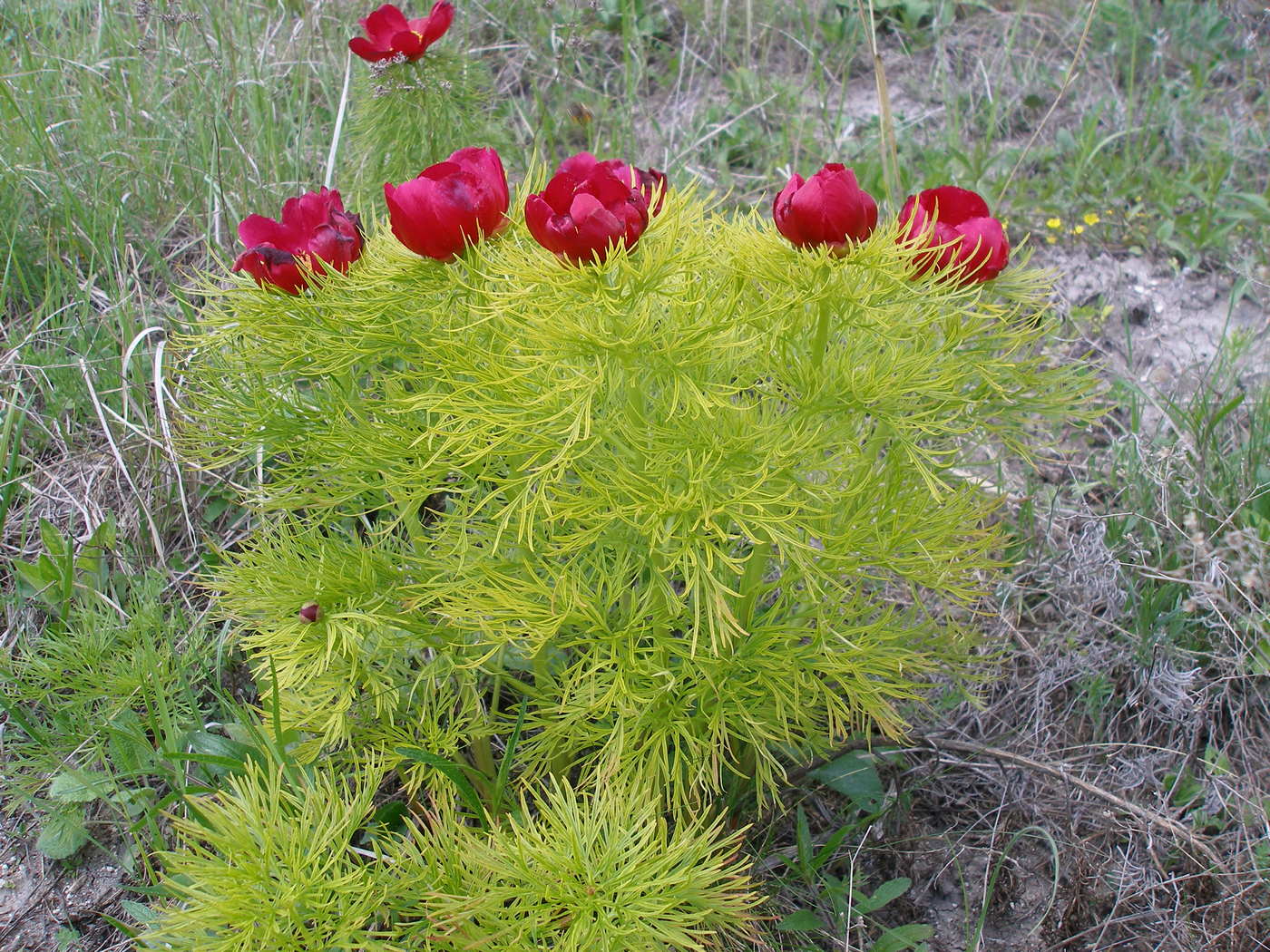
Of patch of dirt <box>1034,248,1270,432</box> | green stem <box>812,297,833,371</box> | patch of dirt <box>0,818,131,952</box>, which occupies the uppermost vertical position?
green stem <box>812,297,833,371</box>

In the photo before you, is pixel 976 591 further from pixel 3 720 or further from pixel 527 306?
pixel 3 720

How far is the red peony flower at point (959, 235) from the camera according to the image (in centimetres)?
132

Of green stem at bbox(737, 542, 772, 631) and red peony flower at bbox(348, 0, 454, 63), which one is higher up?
red peony flower at bbox(348, 0, 454, 63)

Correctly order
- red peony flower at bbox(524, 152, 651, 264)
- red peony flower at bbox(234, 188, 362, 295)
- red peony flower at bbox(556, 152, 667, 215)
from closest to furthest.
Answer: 1. red peony flower at bbox(524, 152, 651, 264)
2. red peony flower at bbox(556, 152, 667, 215)
3. red peony flower at bbox(234, 188, 362, 295)

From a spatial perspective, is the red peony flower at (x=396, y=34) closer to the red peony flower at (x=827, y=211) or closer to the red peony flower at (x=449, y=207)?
the red peony flower at (x=449, y=207)

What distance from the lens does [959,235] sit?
1.32 meters

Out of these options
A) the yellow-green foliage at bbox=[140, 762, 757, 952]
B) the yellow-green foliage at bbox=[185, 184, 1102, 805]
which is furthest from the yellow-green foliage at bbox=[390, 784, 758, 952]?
the yellow-green foliage at bbox=[185, 184, 1102, 805]


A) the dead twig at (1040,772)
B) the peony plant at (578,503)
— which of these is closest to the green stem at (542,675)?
the peony plant at (578,503)

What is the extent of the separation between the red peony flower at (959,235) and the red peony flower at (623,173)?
1.07 ft

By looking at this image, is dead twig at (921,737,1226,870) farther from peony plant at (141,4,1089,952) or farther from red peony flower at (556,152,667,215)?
red peony flower at (556,152,667,215)

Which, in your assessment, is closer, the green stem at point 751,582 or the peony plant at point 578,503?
the peony plant at point 578,503

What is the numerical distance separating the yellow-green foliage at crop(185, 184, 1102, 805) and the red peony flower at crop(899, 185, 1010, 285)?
4 centimetres

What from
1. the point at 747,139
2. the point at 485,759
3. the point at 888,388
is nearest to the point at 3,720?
the point at 485,759

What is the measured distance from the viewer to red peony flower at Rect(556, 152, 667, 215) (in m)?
1.28
